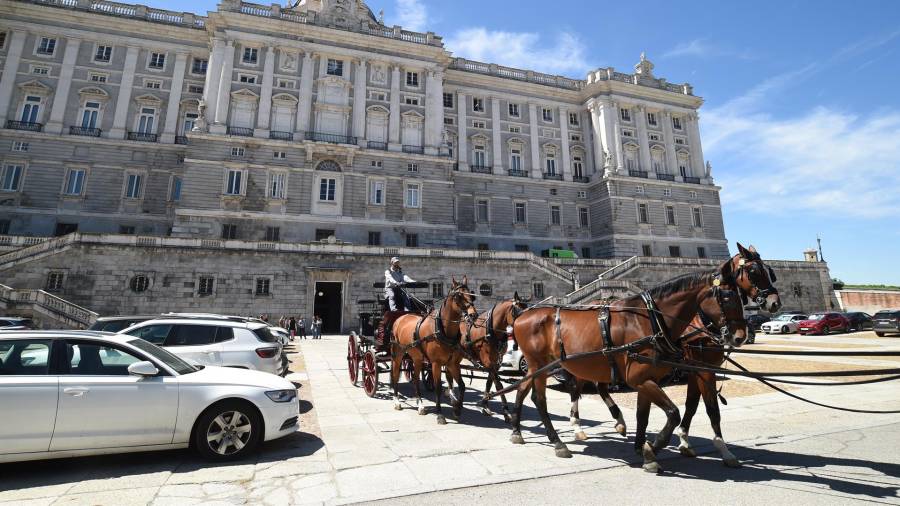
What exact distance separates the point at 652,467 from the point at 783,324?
30.8 meters

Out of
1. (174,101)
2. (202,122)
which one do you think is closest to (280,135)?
(202,122)

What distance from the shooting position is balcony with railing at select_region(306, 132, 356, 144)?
34688 mm

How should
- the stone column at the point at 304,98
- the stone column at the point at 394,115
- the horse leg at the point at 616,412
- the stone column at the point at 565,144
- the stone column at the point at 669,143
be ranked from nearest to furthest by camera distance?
the horse leg at the point at 616,412
the stone column at the point at 304,98
the stone column at the point at 394,115
the stone column at the point at 565,144
the stone column at the point at 669,143

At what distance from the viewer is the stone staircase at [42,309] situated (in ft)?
63.4

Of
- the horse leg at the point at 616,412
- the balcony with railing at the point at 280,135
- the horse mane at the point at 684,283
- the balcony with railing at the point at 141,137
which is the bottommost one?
the horse leg at the point at 616,412

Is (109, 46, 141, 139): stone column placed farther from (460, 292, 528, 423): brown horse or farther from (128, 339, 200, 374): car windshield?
(460, 292, 528, 423): brown horse

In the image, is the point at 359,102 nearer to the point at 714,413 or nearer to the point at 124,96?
the point at 124,96

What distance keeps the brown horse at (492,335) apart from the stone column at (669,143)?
47567 millimetres

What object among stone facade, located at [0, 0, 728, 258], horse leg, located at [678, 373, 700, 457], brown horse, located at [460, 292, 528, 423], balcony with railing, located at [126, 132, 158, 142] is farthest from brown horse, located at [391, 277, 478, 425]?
balcony with railing, located at [126, 132, 158, 142]

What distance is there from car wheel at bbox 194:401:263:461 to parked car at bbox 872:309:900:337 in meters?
31.0

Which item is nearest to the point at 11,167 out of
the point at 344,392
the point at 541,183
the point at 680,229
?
the point at 344,392

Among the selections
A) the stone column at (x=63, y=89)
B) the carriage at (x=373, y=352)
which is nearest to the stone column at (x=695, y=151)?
the carriage at (x=373, y=352)

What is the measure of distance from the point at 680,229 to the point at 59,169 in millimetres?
58192

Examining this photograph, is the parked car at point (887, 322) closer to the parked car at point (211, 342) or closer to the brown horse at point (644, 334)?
the brown horse at point (644, 334)
